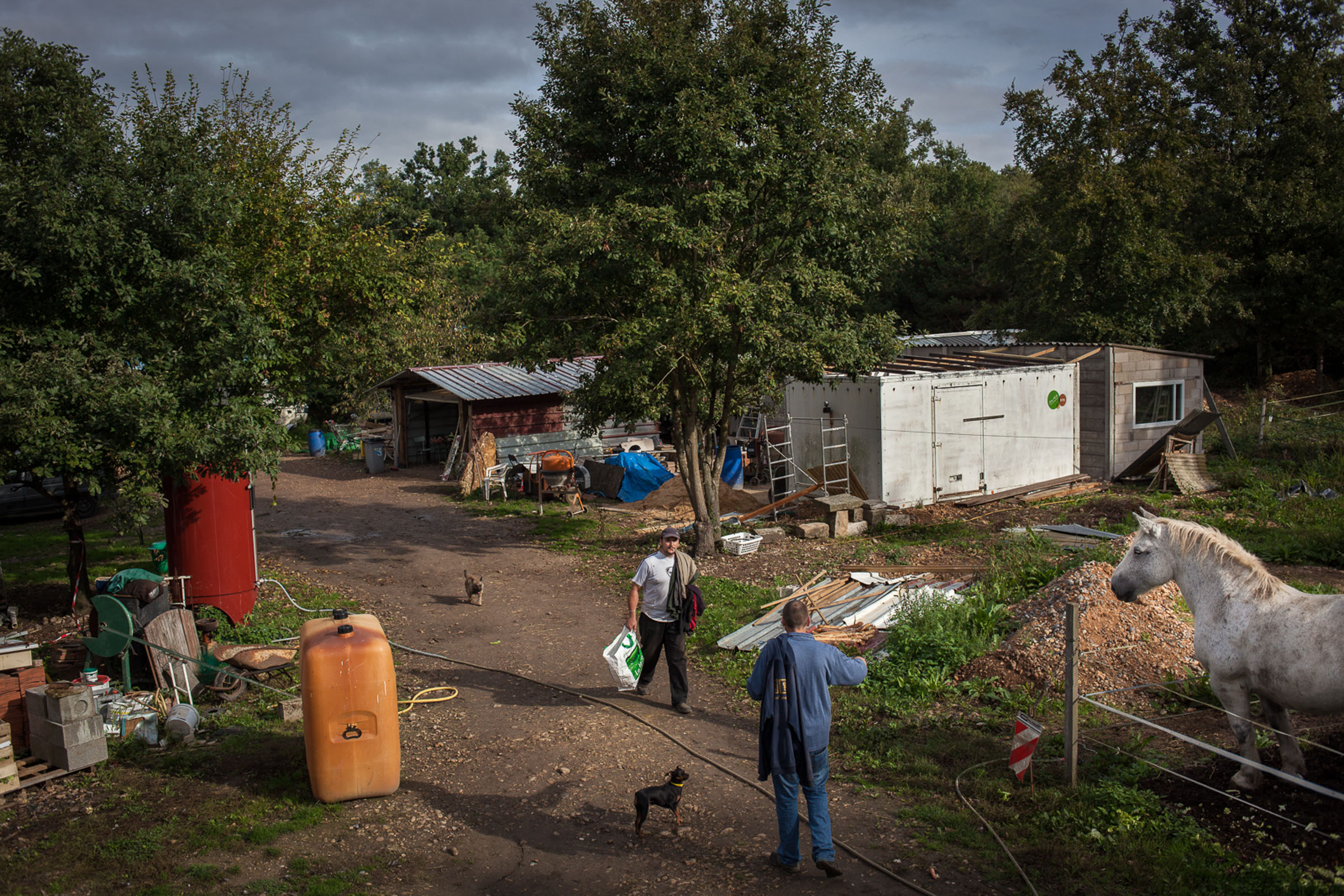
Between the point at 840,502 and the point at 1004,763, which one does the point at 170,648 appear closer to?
the point at 1004,763

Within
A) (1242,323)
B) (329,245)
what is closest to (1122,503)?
(329,245)

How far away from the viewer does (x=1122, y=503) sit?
16.8m

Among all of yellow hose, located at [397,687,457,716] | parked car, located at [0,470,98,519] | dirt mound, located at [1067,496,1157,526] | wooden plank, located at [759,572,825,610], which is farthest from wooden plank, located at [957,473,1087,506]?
parked car, located at [0,470,98,519]

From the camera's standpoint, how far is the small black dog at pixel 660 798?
5.90 m

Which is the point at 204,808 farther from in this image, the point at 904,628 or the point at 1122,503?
the point at 1122,503

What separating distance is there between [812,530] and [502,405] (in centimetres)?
1221

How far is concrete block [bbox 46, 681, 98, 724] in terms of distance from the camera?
7.07 meters

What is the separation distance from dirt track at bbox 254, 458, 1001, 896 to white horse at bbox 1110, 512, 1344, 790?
225 centimetres

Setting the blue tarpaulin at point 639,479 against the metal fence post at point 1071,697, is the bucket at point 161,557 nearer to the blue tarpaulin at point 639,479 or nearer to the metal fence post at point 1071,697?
the blue tarpaulin at point 639,479

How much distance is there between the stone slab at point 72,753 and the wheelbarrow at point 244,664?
61.5 inches

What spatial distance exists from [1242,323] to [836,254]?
2377 centimetres

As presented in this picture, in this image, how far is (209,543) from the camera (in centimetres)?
1135

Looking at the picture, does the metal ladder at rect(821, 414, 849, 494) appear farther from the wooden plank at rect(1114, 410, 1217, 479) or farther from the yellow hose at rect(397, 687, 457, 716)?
the yellow hose at rect(397, 687, 457, 716)

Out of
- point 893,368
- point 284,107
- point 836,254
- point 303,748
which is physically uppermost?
point 284,107
